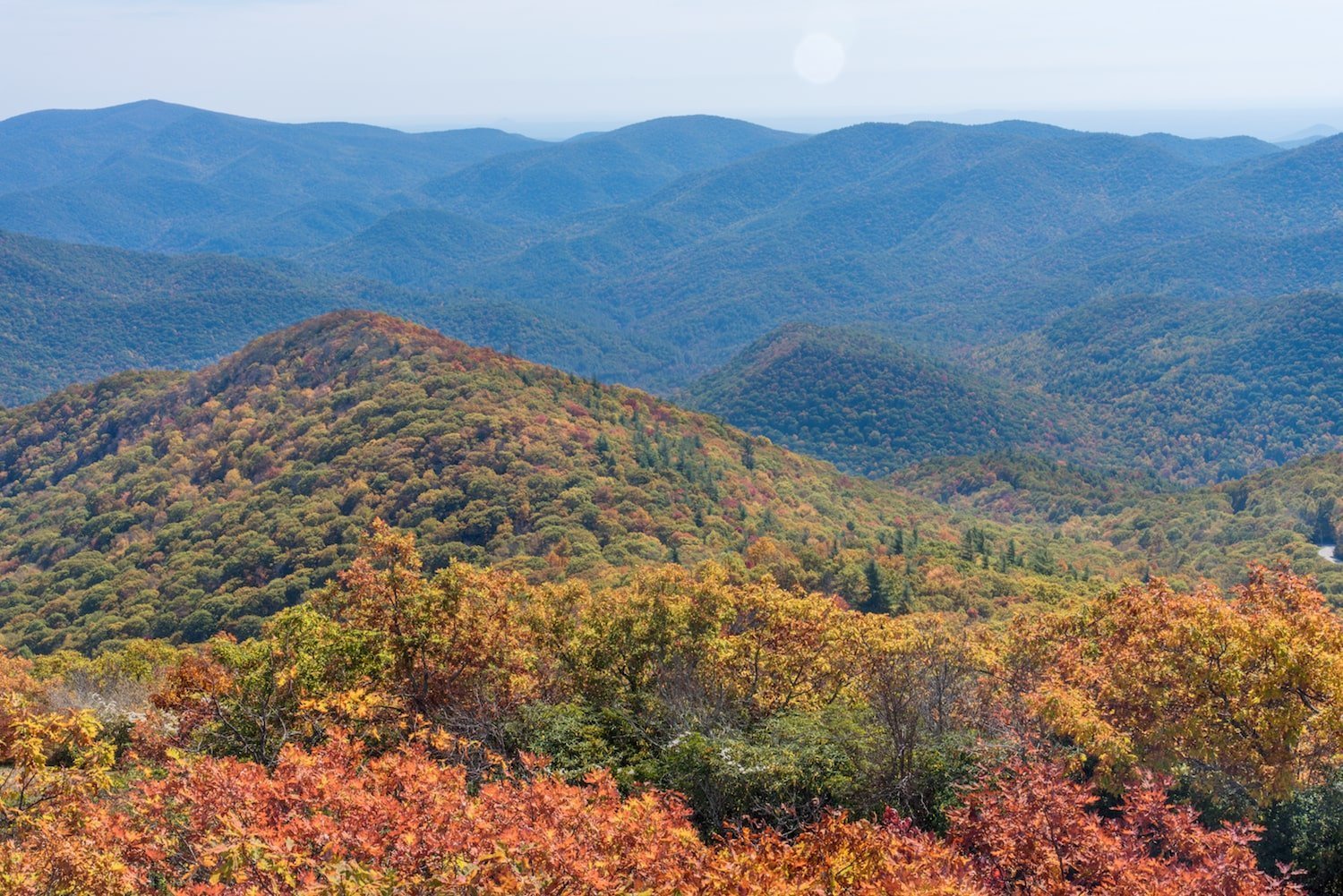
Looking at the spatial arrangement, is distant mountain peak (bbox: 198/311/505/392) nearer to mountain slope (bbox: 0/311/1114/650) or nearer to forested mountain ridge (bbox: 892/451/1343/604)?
mountain slope (bbox: 0/311/1114/650)

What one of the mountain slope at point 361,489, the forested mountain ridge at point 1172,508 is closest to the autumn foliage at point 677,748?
the mountain slope at point 361,489

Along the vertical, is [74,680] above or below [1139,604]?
below

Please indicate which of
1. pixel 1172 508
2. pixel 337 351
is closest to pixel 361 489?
pixel 337 351

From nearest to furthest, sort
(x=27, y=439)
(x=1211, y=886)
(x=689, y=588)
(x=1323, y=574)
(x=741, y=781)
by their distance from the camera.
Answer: (x=1211, y=886) → (x=741, y=781) → (x=689, y=588) → (x=1323, y=574) → (x=27, y=439)

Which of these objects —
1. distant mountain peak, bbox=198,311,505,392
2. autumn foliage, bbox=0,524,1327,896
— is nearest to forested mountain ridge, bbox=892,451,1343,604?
autumn foliage, bbox=0,524,1327,896

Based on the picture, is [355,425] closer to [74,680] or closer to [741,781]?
[74,680]

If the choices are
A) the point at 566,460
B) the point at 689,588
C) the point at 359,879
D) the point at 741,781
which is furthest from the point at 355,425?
the point at 359,879

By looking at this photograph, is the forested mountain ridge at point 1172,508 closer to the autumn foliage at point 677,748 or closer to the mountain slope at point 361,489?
the mountain slope at point 361,489

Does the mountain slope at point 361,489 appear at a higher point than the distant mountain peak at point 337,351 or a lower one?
lower

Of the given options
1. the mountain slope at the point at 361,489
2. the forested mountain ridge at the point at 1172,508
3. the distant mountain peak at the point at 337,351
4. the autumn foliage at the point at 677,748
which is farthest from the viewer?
the distant mountain peak at the point at 337,351
